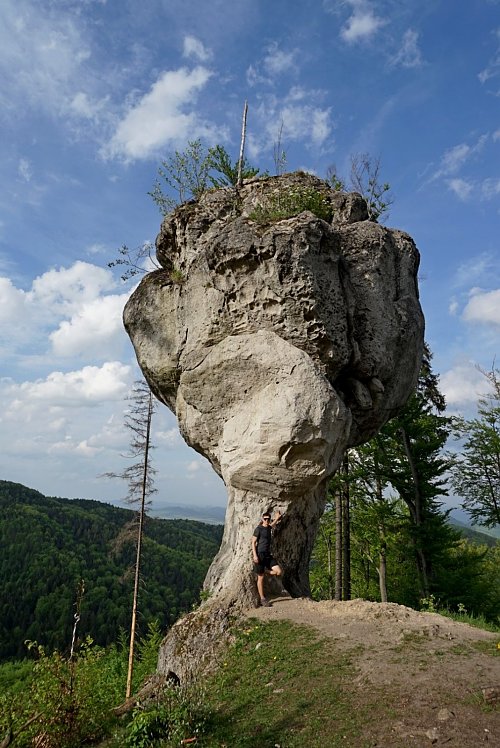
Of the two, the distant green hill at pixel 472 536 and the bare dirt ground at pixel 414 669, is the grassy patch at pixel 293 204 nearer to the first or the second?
the bare dirt ground at pixel 414 669

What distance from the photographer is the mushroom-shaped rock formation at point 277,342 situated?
10.3 m

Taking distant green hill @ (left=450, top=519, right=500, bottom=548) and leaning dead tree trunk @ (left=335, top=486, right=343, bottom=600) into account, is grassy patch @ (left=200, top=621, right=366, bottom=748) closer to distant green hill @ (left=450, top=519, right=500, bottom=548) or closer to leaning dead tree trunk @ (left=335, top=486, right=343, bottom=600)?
leaning dead tree trunk @ (left=335, top=486, right=343, bottom=600)

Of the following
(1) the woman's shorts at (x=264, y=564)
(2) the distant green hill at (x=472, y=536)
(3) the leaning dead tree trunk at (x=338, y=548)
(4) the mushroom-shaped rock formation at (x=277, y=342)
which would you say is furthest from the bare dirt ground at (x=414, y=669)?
(2) the distant green hill at (x=472, y=536)

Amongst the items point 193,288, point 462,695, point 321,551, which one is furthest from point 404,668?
point 321,551

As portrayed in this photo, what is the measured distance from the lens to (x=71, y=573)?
5934cm

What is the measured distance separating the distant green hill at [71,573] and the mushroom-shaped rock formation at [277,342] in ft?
87.8

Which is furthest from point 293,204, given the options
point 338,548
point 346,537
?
point 346,537

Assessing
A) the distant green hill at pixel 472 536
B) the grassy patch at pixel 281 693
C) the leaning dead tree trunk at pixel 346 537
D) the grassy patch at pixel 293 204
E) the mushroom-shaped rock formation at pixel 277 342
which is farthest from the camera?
the distant green hill at pixel 472 536

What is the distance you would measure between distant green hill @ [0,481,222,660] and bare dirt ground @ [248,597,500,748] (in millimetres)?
29355

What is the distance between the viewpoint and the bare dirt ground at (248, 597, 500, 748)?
4832mm

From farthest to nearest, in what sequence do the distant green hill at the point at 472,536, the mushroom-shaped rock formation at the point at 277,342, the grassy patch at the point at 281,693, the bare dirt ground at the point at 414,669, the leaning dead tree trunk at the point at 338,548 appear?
the distant green hill at the point at 472,536 < the leaning dead tree trunk at the point at 338,548 < the mushroom-shaped rock formation at the point at 277,342 < the grassy patch at the point at 281,693 < the bare dirt ground at the point at 414,669

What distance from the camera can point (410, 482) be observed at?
1841 cm

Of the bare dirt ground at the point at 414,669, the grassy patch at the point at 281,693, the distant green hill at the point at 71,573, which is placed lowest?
the distant green hill at the point at 71,573

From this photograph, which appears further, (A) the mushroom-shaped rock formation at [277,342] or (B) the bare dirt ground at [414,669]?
(A) the mushroom-shaped rock formation at [277,342]
